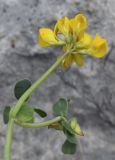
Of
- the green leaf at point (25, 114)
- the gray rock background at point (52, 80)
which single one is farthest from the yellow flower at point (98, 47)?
the gray rock background at point (52, 80)

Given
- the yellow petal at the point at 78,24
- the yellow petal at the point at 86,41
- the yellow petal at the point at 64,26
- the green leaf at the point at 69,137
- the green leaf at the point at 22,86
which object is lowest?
the green leaf at the point at 69,137

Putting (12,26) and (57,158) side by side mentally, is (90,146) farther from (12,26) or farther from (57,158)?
(12,26)

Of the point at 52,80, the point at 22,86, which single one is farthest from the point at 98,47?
the point at 52,80

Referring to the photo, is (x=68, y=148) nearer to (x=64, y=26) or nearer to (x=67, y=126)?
(x=67, y=126)

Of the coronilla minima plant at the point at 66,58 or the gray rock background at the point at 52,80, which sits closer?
the coronilla minima plant at the point at 66,58

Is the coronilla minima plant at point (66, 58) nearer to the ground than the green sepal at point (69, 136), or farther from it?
farther from it

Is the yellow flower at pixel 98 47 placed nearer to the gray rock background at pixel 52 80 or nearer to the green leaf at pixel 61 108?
the green leaf at pixel 61 108
